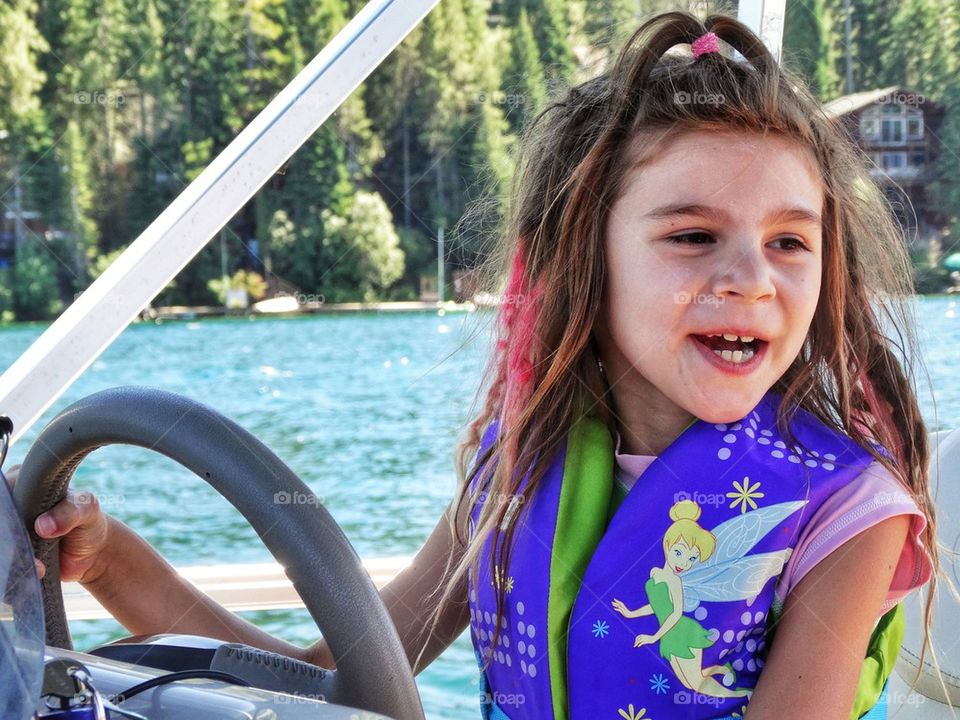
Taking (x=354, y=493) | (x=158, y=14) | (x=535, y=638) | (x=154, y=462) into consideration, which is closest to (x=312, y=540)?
(x=535, y=638)

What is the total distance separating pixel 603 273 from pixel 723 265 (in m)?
0.16

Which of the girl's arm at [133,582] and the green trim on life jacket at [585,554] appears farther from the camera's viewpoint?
the green trim on life jacket at [585,554]

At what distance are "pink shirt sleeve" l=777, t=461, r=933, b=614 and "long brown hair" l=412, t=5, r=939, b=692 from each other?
28 millimetres

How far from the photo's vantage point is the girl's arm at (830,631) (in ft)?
2.79

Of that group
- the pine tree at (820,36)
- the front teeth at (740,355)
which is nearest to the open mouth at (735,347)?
the front teeth at (740,355)

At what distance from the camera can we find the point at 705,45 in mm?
1050

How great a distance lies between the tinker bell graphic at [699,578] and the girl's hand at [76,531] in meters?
0.37

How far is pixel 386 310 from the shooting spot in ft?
60.2

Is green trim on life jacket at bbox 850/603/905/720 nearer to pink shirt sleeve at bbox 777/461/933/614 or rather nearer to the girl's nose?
pink shirt sleeve at bbox 777/461/933/614

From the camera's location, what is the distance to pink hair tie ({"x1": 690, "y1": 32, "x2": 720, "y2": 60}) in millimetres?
1045

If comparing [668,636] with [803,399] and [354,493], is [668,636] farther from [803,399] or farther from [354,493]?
[354,493]

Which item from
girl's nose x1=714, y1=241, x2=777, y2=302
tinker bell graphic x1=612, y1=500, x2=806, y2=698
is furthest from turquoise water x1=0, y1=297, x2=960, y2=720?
girl's nose x1=714, y1=241, x2=777, y2=302

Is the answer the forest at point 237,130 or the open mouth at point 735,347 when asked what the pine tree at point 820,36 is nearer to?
the forest at point 237,130

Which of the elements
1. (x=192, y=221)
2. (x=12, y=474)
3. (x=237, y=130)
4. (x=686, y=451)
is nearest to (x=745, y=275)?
(x=686, y=451)
